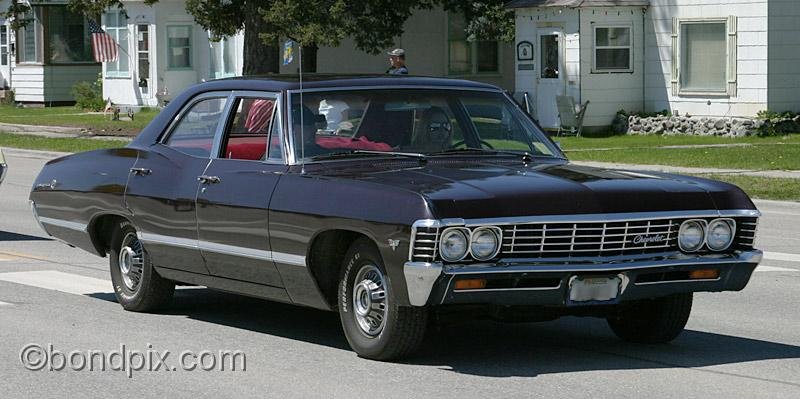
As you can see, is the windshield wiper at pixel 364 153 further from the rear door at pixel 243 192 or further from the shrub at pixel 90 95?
the shrub at pixel 90 95

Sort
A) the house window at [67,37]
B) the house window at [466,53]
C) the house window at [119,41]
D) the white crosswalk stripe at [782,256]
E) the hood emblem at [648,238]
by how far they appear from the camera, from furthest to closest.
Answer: the house window at [67,37] < the house window at [119,41] < the house window at [466,53] < the white crosswalk stripe at [782,256] < the hood emblem at [648,238]

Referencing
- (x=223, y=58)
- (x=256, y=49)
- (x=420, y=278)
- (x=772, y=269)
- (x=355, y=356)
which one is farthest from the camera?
(x=223, y=58)

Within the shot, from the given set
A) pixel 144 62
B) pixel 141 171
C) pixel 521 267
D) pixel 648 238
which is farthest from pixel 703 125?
pixel 521 267

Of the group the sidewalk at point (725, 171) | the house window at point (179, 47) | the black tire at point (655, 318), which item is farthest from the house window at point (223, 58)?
the black tire at point (655, 318)

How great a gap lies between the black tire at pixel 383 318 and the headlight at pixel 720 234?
5.32 ft

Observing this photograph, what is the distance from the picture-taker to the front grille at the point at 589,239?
7703 millimetres

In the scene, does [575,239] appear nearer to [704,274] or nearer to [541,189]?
[541,189]

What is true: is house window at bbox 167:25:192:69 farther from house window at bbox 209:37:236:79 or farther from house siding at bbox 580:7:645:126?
house siding at bbox 580:7:645:126

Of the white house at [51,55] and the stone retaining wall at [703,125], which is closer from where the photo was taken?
the stone retaining wall at [703,125]

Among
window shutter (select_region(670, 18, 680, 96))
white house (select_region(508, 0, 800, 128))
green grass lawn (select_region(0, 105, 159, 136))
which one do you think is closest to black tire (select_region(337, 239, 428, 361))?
white house (select_region(508, 0, 800, 128))

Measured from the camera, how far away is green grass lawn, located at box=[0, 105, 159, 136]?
38875mm

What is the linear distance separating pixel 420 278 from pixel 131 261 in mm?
3257

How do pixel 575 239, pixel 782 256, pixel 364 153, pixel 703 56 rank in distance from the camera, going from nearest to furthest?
1. pixel 575 239
2. pixel 364 153
3. pixel 782 256
4. pixel 703 56

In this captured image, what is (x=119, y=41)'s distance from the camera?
4966cm
